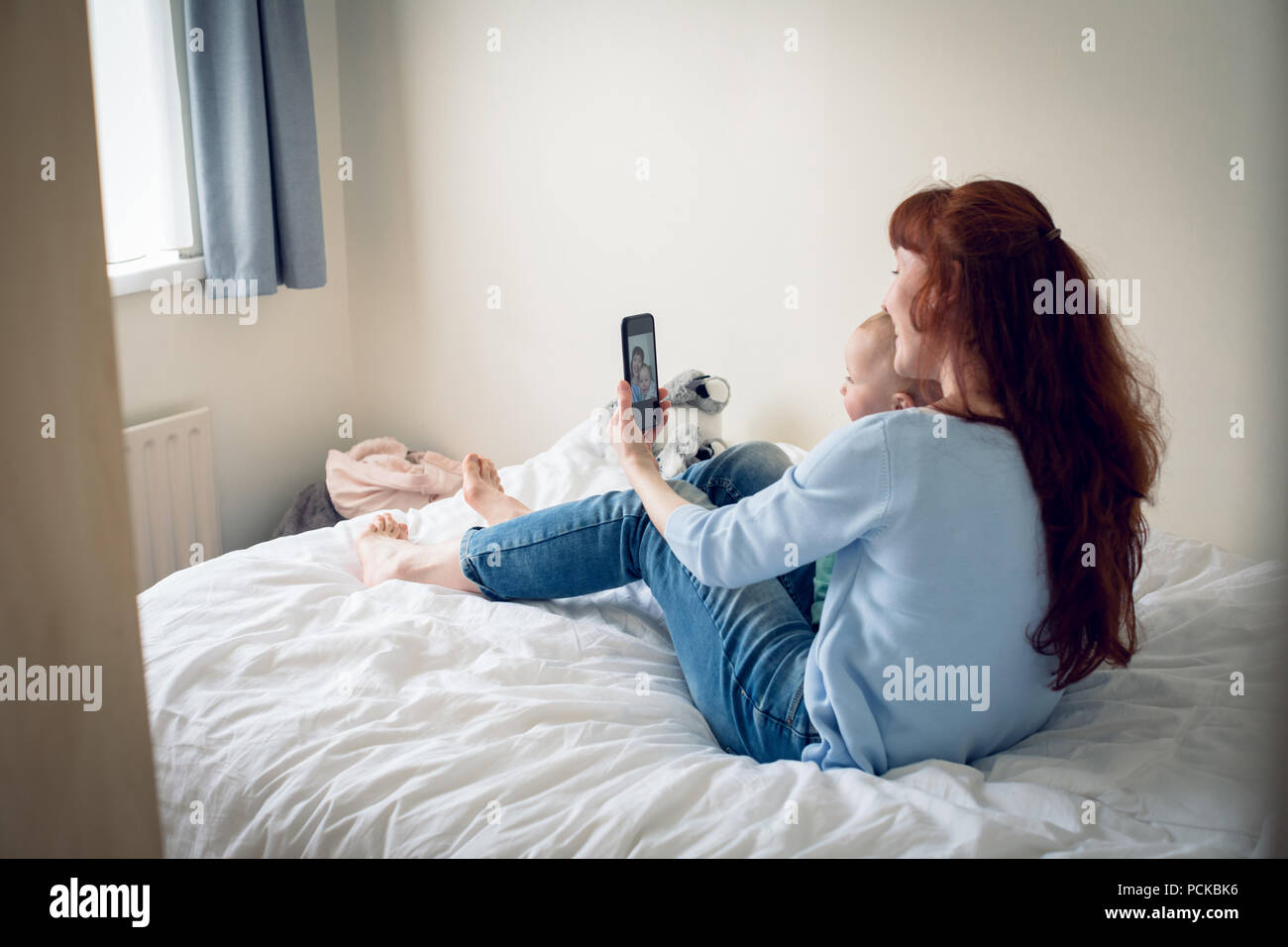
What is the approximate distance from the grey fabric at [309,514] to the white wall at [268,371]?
0.10 meters

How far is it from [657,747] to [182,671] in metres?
0.56

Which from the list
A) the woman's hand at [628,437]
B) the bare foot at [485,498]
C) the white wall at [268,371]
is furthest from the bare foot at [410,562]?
the white wall at [268,371]

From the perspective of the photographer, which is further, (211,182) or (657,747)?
(211,182)

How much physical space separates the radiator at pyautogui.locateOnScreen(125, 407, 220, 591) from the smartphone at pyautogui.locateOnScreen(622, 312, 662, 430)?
113 cm

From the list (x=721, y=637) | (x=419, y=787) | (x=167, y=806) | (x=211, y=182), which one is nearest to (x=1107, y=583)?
(x=721, y=637)

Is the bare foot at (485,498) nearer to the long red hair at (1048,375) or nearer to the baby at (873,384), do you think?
the baby at (873,384)

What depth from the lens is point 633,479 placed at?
127 cm

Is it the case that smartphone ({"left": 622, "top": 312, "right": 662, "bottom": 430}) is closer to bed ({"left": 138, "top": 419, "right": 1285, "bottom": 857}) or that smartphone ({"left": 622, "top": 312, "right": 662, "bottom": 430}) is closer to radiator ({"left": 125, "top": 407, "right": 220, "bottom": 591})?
bed ({"left": 138, "top": 419, "right": 1285, "bottom": 857})

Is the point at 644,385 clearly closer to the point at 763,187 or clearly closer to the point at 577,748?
the point at 577,748

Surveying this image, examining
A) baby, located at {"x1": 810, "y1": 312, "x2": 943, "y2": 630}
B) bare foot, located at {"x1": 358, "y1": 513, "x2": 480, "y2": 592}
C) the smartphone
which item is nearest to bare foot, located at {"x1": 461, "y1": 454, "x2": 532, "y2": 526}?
bare foot, located at {"x1": 358, "y1": 513, "x2": 480, "y2": 592}

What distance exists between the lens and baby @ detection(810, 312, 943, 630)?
1.38m

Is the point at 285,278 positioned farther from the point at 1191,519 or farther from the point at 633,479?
the point at 1191,519

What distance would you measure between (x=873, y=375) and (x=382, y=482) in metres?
1.31
